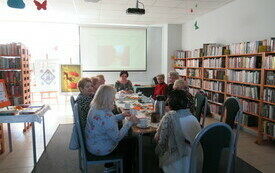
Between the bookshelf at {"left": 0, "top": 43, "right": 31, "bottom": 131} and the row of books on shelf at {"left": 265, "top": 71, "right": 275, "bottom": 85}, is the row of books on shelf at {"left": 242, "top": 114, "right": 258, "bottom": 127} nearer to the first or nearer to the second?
the row of books on shelf at {"left": 265, "top": 71, "right": 275, "bottom": 85}

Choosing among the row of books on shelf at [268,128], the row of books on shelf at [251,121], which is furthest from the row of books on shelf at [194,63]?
the row of books on shelf at [268,128]

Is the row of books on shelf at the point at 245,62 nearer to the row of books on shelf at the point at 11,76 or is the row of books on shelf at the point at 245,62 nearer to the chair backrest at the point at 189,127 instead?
the chair backrest at the point at 189,127

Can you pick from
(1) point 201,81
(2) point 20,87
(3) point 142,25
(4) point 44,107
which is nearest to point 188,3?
(1) point 201,81

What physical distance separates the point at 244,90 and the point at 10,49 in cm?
550

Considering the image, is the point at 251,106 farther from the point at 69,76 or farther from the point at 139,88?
the point at 69,76

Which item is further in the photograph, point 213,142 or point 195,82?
point 195,82

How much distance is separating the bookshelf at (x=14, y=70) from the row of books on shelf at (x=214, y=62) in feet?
15.6

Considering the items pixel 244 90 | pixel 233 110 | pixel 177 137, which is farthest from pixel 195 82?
pixel 177 137

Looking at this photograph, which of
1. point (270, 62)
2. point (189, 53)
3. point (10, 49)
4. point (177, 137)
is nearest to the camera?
point (177, 137)

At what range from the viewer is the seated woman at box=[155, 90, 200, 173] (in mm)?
1759

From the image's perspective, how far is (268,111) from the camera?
3.44 metres

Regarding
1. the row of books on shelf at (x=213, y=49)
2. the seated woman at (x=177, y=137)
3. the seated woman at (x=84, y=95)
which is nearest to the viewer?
the seated woman at (x=177, y=137)

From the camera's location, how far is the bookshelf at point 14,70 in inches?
186

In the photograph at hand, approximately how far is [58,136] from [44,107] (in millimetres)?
1056
